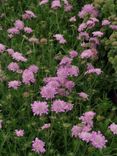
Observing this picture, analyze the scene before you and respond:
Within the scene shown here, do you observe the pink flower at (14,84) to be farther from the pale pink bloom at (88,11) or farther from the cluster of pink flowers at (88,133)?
the pale pink bloom at (88,11)

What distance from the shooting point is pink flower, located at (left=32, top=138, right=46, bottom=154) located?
2.51 meters

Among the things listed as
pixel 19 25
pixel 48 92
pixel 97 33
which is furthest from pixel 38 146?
pixel 19 25

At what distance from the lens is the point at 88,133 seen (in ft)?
8.25

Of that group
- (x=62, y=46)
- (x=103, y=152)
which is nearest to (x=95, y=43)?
(x=62, y=46)

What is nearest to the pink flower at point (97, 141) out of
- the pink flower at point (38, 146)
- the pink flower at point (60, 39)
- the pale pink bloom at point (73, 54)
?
the pink flower at point (38, 146)

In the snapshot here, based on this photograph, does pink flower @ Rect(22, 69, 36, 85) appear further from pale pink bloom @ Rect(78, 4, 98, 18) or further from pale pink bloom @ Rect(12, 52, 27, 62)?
pale pink bloom @ Rect(78, 4, 98, 18)

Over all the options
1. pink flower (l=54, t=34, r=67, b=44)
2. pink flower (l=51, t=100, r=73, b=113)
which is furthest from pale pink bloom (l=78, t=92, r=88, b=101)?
pink flower (l=54, t=34, r=67, b=44)

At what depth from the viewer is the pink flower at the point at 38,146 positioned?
98.9 inches

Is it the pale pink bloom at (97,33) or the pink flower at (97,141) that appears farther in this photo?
the pale pink bloom at (97,33)

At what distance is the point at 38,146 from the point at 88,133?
27 cm

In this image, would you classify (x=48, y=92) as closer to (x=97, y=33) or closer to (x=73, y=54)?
(x=73, y=54)

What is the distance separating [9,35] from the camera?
3.53m

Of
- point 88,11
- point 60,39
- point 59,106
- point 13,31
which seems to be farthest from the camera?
point 88,11

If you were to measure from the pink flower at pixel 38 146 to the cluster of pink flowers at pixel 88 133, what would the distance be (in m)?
0.19
